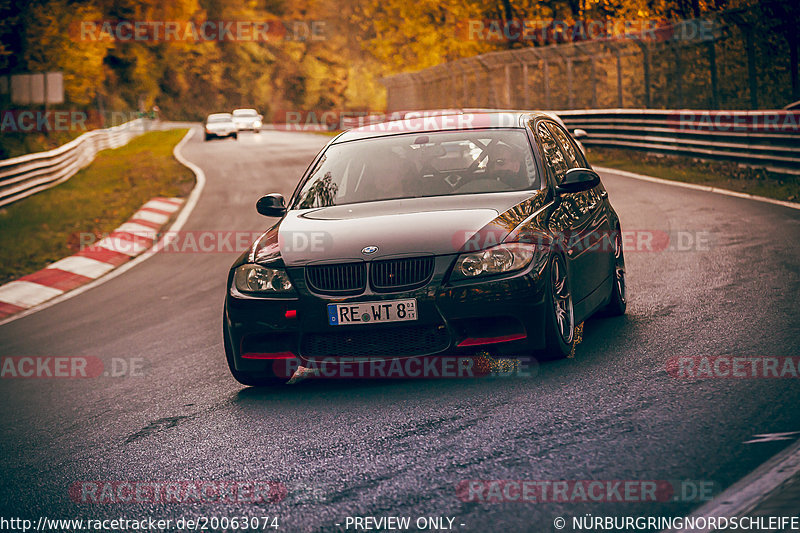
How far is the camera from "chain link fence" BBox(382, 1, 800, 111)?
20281 millimetres

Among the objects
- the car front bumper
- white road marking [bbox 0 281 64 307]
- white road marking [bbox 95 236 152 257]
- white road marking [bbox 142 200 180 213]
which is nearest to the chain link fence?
white road marking [bbox 142 200 180 213]

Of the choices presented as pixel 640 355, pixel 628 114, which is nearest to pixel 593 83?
→ pixel 628 114

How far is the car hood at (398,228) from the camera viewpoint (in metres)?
5.93

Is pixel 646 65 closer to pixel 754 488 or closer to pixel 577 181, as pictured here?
pixel 577 181

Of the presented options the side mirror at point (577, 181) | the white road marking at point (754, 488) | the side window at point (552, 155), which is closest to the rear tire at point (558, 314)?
the side mirror at point (577, 181)

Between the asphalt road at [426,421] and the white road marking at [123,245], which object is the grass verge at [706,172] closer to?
the asphalt road at [426,421]

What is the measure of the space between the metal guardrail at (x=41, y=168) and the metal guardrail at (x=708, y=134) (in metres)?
12.8

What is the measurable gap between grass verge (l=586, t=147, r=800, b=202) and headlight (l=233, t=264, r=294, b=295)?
10155 millimetres

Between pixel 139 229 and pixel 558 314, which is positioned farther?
pixel 139 229

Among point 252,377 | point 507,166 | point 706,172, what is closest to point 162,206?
point 706,172

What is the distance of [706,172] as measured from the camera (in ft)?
63.5

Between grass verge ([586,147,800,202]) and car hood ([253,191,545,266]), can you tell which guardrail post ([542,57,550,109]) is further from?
car hood ([253,191,545,266])

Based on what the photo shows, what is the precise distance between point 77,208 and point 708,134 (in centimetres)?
1215

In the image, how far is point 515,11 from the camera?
50.8 metres
